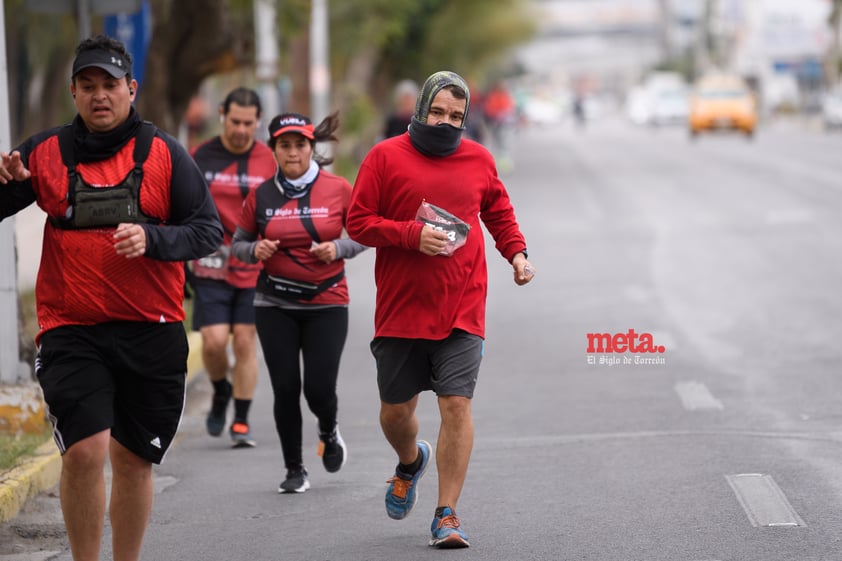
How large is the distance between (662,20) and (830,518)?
Answer: 632 ft

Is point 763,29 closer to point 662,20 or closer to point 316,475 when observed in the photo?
point 662,20

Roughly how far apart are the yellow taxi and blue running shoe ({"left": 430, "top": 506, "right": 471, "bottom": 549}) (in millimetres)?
46906

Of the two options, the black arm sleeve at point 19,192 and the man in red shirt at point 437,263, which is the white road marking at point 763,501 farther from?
the black arm sleeve at point 19,192

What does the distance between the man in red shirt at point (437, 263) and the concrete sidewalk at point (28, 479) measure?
1892 mm

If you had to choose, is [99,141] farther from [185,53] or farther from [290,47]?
[290,47]

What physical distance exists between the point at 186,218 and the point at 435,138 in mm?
1207

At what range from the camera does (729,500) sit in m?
Result: 6.86

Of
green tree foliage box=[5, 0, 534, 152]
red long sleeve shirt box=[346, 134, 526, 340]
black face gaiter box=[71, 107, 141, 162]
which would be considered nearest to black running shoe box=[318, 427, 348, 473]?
red long sleeve shirt box=[346, 134, 526, 340]

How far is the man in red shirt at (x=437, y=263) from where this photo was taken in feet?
20.2

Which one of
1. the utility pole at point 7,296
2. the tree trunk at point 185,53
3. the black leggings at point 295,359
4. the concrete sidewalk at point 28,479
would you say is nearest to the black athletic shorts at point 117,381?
the concrete sidewalk at point 28,479

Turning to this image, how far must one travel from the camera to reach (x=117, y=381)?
5.37m

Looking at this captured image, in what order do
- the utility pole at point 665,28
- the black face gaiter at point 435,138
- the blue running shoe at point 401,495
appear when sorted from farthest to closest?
1. the utility pole at point 665,28
2. the blue running shoe at point 401,495
3. the black face gaiter at point 435,138

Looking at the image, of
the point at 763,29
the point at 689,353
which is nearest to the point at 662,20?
the point at 763,29

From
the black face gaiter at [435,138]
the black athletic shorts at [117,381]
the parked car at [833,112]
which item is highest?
the black face gaiter at [435,138]
